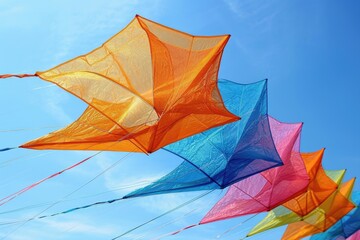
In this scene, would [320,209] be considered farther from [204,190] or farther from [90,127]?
[90,127]

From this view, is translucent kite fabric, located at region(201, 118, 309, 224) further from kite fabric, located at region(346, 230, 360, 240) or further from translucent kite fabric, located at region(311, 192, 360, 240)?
kite fabric, located at region(346, 230, 360, 240)

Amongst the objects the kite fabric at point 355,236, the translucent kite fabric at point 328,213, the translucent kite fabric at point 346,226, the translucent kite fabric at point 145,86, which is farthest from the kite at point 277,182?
the kite fabric at point 355,236

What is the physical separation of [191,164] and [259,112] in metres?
2.27

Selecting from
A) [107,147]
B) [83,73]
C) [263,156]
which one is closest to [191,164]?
[263,156]

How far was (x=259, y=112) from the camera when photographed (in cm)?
1020

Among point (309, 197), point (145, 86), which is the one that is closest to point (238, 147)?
point (145, 86)

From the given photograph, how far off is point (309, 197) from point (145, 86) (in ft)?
26.7

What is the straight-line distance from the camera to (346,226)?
16156 millimetres

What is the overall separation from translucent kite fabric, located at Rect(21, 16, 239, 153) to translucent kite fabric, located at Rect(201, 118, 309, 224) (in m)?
4.26

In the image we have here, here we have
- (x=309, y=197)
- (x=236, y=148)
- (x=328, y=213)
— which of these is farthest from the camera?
(x=328, y=213)

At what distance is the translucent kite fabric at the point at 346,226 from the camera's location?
50.8 feet

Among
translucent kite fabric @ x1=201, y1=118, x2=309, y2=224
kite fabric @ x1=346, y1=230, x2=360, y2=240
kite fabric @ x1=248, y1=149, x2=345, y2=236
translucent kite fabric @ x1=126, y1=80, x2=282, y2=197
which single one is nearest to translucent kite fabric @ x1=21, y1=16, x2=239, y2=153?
translucent kite fabric @ x1=126, y1=80, x2=282, y2=197

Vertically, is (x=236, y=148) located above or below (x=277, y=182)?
above

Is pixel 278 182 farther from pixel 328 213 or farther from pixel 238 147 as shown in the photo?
pixel 328 213
